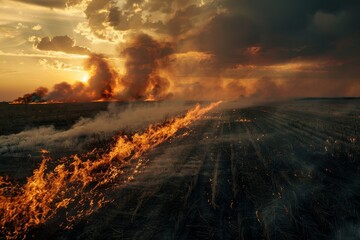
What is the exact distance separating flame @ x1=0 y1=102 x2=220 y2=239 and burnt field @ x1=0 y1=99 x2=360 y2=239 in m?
0.21

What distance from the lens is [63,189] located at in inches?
438

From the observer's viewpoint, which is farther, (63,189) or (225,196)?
(63,189)

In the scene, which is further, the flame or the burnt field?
the flame

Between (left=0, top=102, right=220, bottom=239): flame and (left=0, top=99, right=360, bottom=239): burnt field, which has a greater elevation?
(left=0, top=102, right=220, bottom=239): flame

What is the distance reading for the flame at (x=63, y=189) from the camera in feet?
28.3

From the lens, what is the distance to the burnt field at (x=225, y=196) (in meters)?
7.52

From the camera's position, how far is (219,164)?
14531mm

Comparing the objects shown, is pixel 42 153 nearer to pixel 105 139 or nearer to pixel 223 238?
pixel 105 139

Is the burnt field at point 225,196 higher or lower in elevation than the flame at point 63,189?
lower

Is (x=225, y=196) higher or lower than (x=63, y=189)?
lower

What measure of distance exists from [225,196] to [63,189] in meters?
5.40

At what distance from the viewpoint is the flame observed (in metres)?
8.63

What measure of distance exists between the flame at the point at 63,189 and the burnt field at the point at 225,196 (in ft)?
0.70

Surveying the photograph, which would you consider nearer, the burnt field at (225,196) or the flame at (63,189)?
the burnt field at (225,196)
